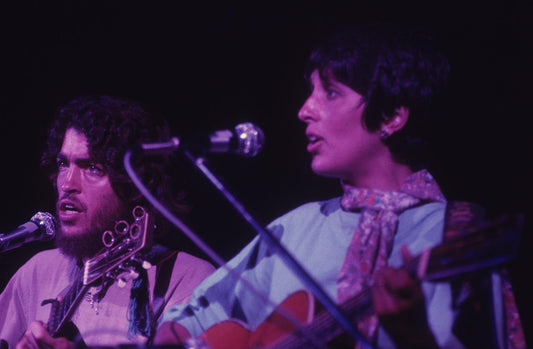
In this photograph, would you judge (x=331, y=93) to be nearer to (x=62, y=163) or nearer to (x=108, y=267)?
(x=108, y=267)

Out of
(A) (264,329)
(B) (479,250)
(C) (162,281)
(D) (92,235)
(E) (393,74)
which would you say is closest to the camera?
(B) (479,250)

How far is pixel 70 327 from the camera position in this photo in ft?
8.83

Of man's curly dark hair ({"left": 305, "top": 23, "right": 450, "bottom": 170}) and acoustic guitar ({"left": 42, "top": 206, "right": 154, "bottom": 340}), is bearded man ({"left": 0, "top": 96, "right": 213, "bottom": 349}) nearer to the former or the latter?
acoustic guitar ({"left": 42, "top": 206, "right": 154, "bottom": 340})

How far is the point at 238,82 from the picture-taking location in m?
3.44

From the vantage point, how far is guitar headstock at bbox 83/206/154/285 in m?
2.63

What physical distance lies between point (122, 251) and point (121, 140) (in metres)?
0.68

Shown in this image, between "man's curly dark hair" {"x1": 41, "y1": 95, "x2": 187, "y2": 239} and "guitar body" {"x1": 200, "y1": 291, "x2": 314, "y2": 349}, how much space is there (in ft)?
3.26

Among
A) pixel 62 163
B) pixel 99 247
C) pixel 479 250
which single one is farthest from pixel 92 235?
pixel 479 250

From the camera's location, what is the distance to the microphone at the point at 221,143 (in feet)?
6.14

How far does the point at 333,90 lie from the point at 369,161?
326mm

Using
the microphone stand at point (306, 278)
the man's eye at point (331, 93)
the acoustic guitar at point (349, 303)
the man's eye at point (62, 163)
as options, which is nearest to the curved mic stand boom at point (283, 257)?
the microphone stand at point (306, 278)

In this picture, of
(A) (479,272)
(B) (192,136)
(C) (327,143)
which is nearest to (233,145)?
(B) (192,136)

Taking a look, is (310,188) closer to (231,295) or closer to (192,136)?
(231,295)

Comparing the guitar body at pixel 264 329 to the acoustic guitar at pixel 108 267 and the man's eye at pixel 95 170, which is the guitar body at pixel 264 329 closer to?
the acoustic guitar at pixel 108 267
